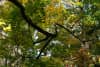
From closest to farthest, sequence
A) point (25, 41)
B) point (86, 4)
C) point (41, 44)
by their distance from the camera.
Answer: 1. point (25, 41)
2. point (41, 44)
3. point (86, 4)

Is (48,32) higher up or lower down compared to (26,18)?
lower down

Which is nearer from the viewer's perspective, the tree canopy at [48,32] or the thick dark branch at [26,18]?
the thick dark branch at [26,18]

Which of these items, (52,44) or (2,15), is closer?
(2,15)

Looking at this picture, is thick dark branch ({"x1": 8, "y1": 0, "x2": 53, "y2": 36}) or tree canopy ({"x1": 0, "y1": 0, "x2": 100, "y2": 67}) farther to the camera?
tree canopy ({"x1": 0, "y1": 0, "x2": 100, "y2": 67})

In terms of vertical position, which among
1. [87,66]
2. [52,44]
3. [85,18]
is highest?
[85,18]

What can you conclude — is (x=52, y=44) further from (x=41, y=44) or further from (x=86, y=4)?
(x=86, y=4)

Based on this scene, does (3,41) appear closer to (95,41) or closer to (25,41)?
(25,41)

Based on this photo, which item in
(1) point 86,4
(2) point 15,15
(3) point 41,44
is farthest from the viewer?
(1) point 86,4

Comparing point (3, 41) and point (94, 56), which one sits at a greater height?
point (3, 41)

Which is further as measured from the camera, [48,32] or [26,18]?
[48,32]

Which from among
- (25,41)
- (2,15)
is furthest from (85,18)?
(2,15)
